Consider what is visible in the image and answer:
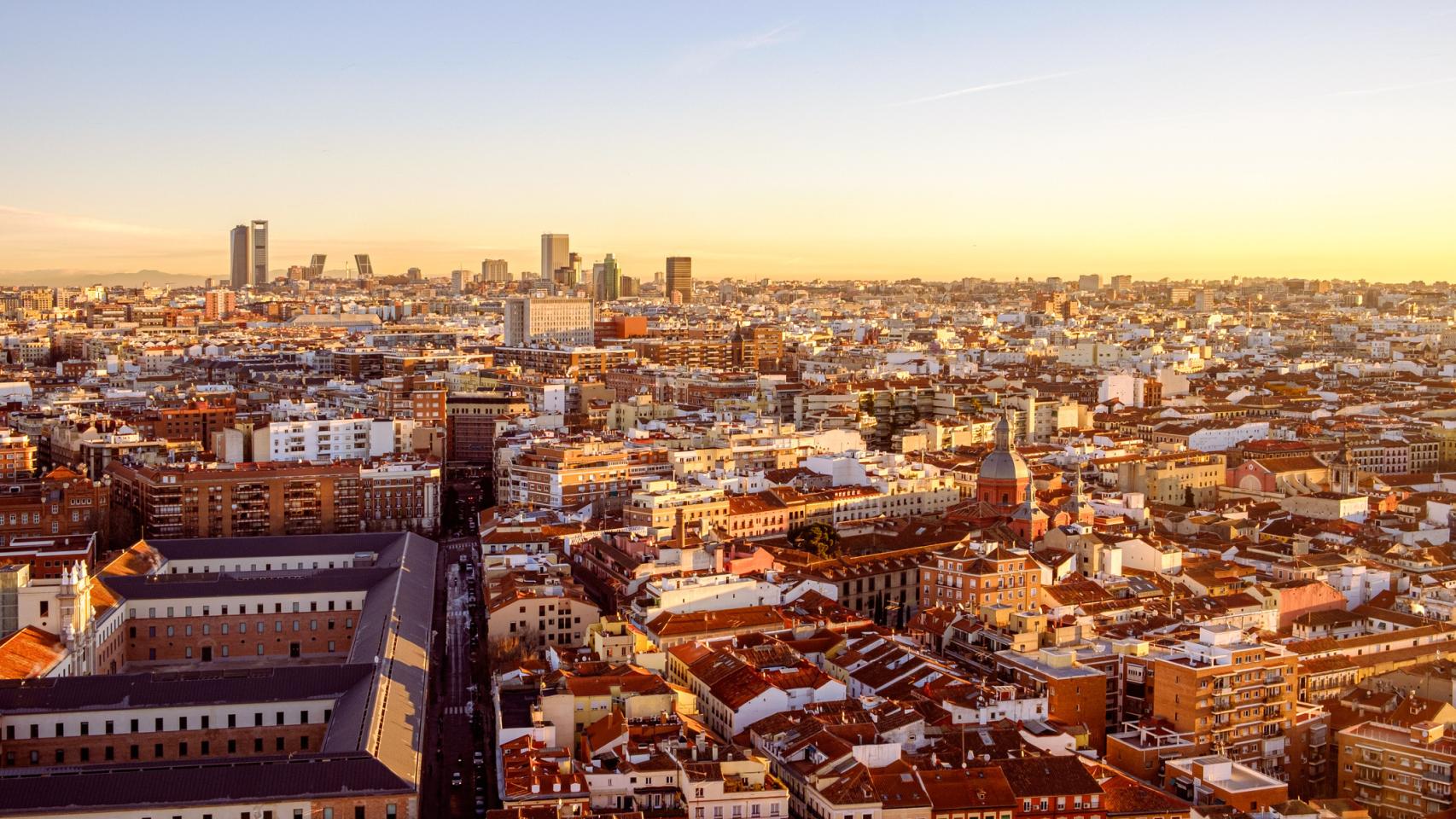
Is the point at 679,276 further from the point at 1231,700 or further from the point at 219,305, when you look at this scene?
the point at 1231,700

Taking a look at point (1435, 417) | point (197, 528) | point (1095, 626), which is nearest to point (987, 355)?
point (1435, 417)

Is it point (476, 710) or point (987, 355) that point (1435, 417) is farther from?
point (476, 710)

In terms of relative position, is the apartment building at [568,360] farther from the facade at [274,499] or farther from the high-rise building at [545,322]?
the facade at [274,499]

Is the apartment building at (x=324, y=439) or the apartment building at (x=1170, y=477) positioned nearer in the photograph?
the apartment building at (x=1170, y=477)

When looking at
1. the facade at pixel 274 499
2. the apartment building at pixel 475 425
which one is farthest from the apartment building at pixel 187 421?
the facade at pixel 274 499

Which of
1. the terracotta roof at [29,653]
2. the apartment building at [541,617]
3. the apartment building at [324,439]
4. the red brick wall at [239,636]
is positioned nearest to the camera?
the terracotta roof at [29,653]
